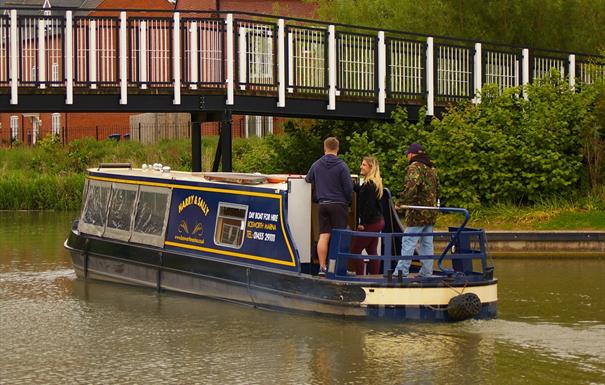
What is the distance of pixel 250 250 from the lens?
16594mm

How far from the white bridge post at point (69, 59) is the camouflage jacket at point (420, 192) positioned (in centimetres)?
1089

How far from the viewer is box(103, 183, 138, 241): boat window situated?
19141 mm

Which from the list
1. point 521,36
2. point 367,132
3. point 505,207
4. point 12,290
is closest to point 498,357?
point 12,290

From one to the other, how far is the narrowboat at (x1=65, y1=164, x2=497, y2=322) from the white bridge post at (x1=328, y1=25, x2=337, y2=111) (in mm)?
8018

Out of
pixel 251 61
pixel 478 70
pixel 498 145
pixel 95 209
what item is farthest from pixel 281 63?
pixel 95 209

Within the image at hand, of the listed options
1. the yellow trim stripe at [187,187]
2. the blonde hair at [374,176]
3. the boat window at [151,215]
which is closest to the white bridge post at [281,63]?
the yellow trim stripe at [187,187]

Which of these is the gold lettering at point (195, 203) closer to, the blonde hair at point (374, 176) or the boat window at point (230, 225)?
the boat window at point (230, 225)

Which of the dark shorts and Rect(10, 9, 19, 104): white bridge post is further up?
Rect(10, 9, 19, 104): white bridge post

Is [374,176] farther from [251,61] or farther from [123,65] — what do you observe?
[251,61]

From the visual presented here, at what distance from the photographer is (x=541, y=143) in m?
26.4

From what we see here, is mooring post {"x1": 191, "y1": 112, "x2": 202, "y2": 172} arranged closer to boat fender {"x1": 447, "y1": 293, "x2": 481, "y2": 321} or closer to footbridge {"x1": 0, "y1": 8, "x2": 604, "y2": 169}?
footbridge {"x1": 0, "y1": 8, "x2": 604, "y2": 169}

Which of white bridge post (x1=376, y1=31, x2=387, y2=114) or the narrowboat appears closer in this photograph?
the narrowboat

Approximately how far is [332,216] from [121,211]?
4.74 metres

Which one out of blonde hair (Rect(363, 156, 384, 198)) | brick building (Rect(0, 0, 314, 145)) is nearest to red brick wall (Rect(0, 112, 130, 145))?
brick building (Rect(0, 0, 314, 145))
